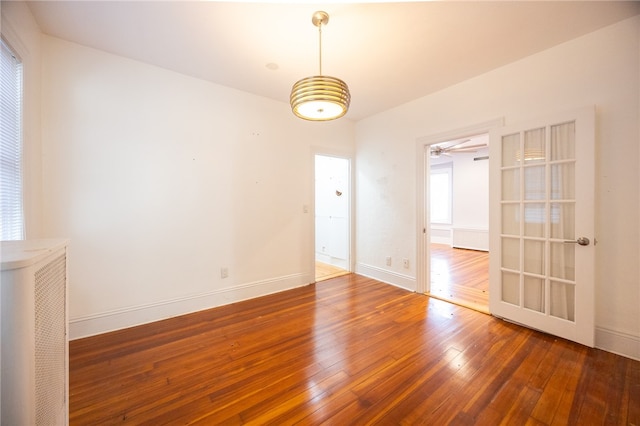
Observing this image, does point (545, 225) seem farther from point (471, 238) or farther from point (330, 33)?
point (471, 238)

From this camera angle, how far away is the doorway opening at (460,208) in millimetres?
5226

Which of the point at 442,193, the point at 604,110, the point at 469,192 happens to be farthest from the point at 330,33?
the point at 442,193

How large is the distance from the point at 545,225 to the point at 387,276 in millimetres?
2133

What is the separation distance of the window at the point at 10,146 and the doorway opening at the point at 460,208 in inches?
202

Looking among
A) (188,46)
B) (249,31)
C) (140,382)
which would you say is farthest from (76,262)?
(249,31)

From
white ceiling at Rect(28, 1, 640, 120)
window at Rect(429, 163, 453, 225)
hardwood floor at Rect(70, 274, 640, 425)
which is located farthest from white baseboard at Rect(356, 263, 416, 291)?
window at Rect(429, 163, 453, 225)

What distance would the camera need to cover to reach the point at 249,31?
2.15 metres

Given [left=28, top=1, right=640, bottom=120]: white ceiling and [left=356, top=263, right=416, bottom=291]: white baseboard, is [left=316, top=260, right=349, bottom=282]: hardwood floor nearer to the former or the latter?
[left=356, top=263, right=416, bottom=291]: white baseboard

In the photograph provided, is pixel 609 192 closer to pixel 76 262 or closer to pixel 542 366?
pixel 542 366

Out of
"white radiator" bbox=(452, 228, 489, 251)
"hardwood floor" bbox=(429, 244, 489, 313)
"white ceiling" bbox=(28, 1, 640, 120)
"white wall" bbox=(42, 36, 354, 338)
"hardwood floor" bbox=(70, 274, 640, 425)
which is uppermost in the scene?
"white ceiling" bbox=(28, 1, 640, 120)

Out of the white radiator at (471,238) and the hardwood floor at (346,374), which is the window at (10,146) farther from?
the white radiator at (471,238)

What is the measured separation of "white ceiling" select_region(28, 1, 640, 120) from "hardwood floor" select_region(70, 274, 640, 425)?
9.20 feet

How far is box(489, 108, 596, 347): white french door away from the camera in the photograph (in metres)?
2.14

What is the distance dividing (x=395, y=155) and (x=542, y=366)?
2922 mm
